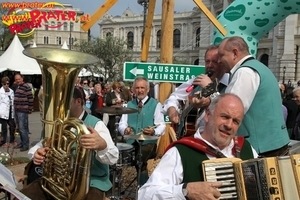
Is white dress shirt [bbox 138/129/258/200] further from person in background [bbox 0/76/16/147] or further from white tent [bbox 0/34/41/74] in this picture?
white tent [bbox 0/34/41/74]

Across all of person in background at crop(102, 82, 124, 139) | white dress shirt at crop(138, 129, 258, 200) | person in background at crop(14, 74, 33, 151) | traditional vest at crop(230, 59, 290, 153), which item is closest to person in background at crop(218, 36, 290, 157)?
traditional vest at crop(230, 59, 290, 153)

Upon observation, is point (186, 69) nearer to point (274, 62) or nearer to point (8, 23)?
point (274, 62)

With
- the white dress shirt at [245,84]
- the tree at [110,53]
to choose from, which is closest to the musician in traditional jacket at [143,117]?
the white dress shirt at [245,84]

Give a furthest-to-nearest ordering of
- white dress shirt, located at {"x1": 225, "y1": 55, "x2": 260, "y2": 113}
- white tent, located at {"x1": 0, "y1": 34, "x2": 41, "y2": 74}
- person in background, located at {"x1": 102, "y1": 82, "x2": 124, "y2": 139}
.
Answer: white tent, located at {"x1": 0, "y1": 34, "x2": 41, "y2": 74}, person in background, located at {"x1": 102, "y1": 82, "x2": 124, "y2": 139}, white dress shirt, located at {"x1": 225, "y1": 55, "x2": 260, "y2": 113}

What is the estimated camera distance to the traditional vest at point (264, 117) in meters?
3.18

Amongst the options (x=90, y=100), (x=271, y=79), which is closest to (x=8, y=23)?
(x=90, y=100)

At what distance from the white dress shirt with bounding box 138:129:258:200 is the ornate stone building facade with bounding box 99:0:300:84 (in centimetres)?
2875

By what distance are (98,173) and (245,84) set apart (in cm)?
151

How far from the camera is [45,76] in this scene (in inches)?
130

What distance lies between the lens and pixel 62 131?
3129 mm

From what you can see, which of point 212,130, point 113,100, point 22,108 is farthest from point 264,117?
point 22,108

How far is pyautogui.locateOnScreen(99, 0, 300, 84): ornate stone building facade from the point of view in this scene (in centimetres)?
3531

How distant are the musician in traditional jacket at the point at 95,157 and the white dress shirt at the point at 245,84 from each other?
1106 mm

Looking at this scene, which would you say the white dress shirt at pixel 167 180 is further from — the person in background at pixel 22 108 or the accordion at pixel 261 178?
the person in background at pixel 22 108
